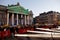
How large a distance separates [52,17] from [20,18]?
2969 centimetres

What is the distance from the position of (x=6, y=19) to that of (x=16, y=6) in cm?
633

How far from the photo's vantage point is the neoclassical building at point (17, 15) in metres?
44.7

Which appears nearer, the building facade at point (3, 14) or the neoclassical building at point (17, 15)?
the building facade at point (3, 14)

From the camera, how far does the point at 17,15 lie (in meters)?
49.3

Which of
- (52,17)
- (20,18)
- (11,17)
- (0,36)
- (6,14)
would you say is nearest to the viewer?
(0,36)

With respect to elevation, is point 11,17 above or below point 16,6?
below

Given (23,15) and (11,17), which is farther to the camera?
(23,15)

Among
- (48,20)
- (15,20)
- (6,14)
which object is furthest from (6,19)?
(48,20)

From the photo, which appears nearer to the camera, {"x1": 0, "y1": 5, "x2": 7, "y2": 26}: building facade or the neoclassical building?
{"x1": 0, "y1": 5, "x2": 7, "y2": 26}: building facade

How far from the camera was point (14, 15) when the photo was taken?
4941 centimetres

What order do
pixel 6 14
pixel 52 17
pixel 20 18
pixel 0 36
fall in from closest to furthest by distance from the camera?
pixel 0 36 < pixel 6 14 < pixel 20 18 < pixel 52 17

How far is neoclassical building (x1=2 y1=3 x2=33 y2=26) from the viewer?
4467 cm

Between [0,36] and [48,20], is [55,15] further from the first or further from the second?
[0,36]

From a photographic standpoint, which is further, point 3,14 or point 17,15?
point 17,15
